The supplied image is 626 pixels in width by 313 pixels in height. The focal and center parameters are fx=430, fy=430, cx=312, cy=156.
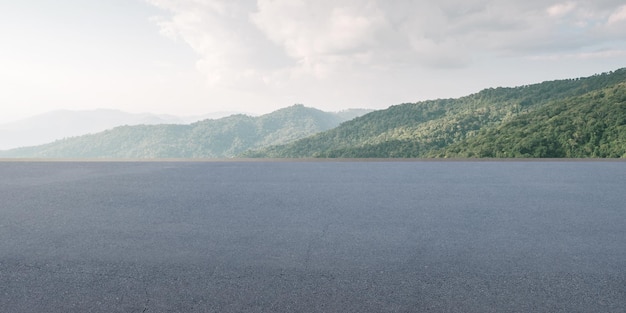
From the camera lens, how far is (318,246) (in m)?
2.88

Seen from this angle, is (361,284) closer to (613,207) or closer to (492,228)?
(492,228)

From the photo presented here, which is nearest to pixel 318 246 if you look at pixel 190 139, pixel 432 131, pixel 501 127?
pixel 501 127

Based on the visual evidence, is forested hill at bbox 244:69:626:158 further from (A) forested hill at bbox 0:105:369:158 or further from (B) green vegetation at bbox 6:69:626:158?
(A) forested hill at bbox 0:105:369:158

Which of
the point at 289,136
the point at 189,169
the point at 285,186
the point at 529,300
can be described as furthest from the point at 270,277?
the point at 289,136

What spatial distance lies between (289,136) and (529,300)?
98.4m

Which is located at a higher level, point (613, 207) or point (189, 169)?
point (189, 169)

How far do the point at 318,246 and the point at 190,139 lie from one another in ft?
306

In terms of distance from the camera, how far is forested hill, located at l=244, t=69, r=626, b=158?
884 inches

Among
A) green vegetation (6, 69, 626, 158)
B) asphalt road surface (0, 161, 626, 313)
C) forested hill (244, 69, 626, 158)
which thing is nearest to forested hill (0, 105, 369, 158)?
green vegetation (6, 69, 626, 158)

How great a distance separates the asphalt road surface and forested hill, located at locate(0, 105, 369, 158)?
82.0 metres

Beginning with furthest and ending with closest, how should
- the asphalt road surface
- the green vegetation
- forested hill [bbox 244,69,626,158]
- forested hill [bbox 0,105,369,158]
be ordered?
forested hill [bbox 0,105,369,158] → the green vegetation → forested hill [bbox 244,69,626,158] → the asphalt road surface

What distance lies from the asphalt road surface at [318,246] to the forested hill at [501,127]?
725 inches

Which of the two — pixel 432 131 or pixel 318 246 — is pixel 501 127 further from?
pixel 318 246

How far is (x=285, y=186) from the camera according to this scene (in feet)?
17.5
